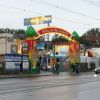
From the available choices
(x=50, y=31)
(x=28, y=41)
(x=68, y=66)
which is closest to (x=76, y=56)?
(x=68, y=66)

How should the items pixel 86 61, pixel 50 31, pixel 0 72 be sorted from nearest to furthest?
pixel 0 72 < pixel 50 31 < pixel 86 61

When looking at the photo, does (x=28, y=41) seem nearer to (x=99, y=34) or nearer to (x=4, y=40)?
(x=4, y=40)

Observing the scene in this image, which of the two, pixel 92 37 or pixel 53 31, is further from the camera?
pixel 92 37

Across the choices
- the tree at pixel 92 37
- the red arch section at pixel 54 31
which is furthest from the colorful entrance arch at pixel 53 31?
the tree at pixel 92 37

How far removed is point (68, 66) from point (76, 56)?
1.91 metres

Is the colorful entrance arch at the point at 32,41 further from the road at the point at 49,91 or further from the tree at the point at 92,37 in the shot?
the tree at the point at 92,37

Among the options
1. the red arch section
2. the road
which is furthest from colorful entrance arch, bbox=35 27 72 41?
the road

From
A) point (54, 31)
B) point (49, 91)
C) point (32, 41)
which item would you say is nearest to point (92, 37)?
point (54, 31)

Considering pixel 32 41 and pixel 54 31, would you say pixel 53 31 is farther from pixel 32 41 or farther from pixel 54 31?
pixel 32 41

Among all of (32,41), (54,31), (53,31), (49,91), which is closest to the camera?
(49,91)

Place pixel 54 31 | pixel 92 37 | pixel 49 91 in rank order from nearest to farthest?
1. pixel 49 91
2. pixel 54 31
3. pixel 92 37

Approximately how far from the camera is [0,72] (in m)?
48.2

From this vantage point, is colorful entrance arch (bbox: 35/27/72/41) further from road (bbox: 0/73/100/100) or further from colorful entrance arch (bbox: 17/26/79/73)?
A: road (bbox: 0/73/100/100)

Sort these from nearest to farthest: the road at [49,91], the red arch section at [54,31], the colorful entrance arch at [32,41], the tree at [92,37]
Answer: the road at [49,91]
the colorful entrance arch at [32,41]
the red arch section at [54,31]
the tree at [92,37]
